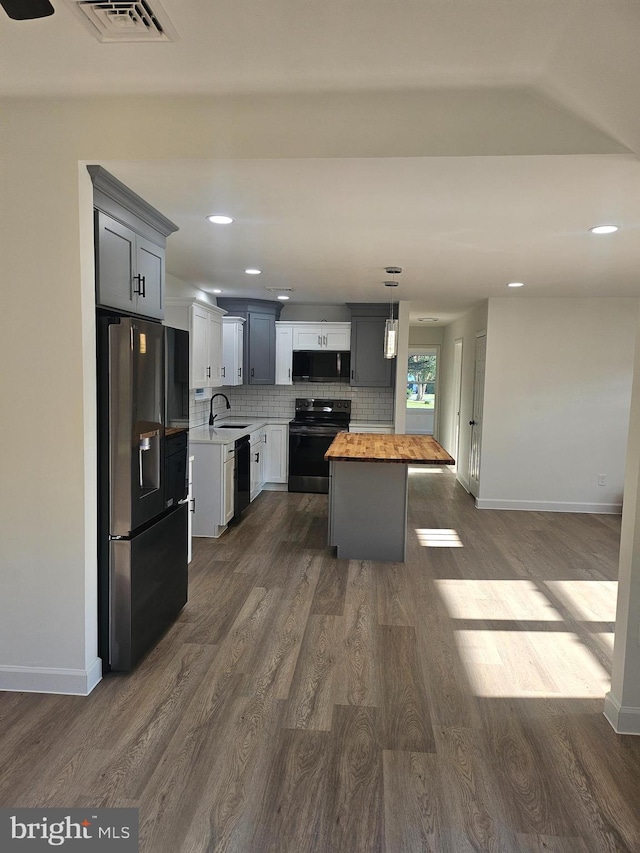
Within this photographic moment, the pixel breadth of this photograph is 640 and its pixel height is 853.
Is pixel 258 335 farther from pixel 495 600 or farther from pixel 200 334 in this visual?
pixel 495 600

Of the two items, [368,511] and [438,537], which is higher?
[368,511]

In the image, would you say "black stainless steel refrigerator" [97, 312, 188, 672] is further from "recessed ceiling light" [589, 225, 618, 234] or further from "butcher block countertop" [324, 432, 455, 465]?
"recessed ceiling light" [589, 225, 618, 234]

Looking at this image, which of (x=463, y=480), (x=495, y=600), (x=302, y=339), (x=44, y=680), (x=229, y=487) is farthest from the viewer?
(x=463, y=480)

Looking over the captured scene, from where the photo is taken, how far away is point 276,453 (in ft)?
23.1

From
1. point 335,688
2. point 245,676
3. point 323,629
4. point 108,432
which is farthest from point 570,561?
point 108,432

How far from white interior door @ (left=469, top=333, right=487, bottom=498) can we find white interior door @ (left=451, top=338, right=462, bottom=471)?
1101 millimetres

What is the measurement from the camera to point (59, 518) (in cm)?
251

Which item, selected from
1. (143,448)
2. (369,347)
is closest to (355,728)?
(143,448)

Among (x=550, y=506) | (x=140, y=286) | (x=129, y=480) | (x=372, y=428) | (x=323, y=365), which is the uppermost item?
(x=140, y=286)

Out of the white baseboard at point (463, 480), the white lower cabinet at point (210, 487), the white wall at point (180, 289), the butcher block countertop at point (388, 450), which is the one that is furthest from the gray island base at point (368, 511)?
the white baseboard at point (463, 480)

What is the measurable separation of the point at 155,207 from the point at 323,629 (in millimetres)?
2566

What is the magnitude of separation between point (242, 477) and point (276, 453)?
1363 millimetres

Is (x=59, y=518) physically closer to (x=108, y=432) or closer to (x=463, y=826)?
(x=108, y=432)

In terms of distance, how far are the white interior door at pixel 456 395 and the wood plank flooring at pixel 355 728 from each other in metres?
4.37
